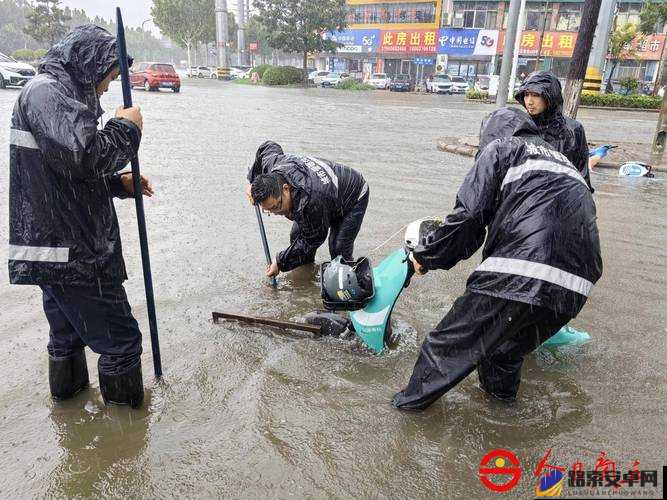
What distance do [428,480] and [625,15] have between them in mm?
48108

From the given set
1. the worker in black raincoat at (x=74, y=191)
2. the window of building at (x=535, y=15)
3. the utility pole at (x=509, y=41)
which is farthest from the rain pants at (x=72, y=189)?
the window of building at (x=535, y=15)

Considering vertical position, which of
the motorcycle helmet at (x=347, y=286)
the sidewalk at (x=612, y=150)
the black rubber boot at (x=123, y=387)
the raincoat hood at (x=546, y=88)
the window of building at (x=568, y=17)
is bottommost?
the black rubber boot at (x=123, y=387)

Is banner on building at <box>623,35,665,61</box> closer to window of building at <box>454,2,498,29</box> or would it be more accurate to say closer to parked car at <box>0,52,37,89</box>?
window of building at <box>454,2,498,29</box>

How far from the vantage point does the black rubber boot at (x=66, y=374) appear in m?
2.65

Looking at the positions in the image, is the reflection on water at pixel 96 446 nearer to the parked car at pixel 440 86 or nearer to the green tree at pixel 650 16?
the green tree at pixel 650 16

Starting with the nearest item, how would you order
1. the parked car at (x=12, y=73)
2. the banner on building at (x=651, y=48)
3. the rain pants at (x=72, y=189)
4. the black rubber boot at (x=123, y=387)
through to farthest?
the rain pants at (x=72, y=189) < the black rubber boot at (x=123, y=387) < the parked car at (x=12, y=73) < the banner on building at (x=651, y=48)

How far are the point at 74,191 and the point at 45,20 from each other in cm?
5410

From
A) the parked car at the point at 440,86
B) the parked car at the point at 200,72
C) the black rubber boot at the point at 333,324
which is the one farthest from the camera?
the parked car at the point at 200,72

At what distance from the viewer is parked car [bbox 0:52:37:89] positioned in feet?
65.8

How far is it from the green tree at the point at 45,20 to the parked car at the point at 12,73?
29314 mm

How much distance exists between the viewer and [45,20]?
148 feet

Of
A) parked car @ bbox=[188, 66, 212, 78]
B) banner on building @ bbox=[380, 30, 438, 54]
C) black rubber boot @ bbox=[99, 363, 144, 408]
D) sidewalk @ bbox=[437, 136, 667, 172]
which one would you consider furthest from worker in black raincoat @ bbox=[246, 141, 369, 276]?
parked car @ bbox=[188, 66, 212, 78]

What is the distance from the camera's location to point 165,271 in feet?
14.9

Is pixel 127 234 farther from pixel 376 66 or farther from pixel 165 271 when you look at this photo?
pixel 376 66
